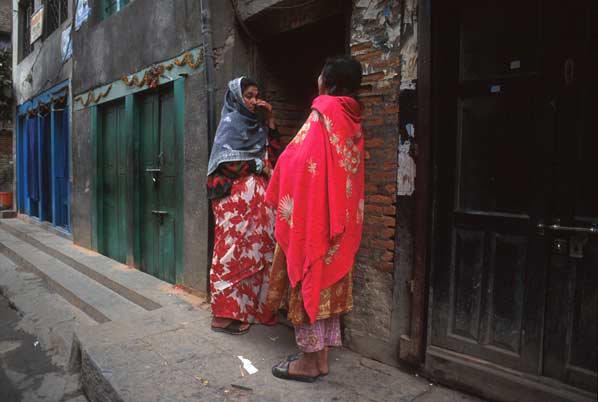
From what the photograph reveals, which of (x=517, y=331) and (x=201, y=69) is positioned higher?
(x=201, y=69)

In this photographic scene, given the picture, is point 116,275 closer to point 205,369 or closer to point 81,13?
point 205,369

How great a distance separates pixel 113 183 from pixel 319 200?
5.34 m

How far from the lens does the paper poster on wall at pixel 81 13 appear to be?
7.36 meters

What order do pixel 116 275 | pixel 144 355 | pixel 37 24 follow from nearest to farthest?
1. pixel 144 355
2. pixel 116 275
3. pixel 37 24

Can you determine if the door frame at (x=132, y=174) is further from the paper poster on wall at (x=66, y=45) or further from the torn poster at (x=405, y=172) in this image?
the torn poster at (x=405, y=172)

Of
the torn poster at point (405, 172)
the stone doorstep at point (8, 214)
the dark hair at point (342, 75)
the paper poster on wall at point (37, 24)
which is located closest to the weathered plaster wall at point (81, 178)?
the paper poster on wall at point (37, 24)

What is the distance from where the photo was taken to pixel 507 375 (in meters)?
2.50

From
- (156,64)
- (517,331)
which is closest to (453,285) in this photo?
(517,331)

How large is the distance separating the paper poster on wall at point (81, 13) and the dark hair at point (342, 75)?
6232mm

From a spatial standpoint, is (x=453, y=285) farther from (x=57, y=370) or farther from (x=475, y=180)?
(x=57, y=370)

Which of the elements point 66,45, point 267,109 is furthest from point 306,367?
point 66,45

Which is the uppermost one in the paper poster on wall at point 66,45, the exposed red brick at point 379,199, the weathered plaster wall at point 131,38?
the paper poster on wall at point 66,45

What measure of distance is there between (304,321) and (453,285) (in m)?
0.96

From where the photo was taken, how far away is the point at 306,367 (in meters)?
2.81
